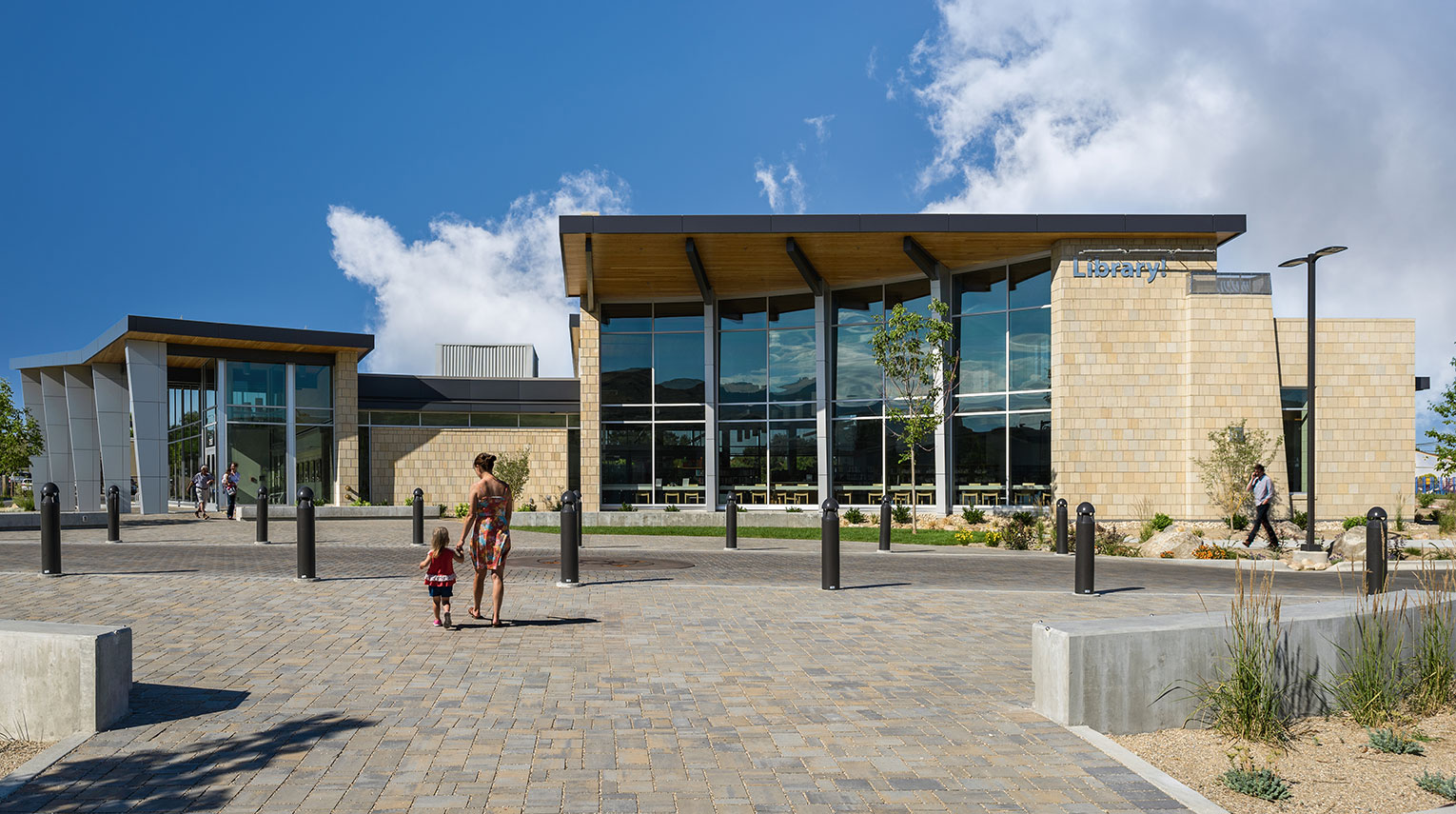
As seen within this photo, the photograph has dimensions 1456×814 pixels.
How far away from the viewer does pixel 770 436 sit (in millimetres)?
30438

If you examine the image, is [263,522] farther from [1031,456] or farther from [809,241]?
[1031,456]

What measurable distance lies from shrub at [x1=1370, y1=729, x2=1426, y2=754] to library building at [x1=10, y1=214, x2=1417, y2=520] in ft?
62.8

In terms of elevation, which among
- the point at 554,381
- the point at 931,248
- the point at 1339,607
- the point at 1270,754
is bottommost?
the point at 1270,754

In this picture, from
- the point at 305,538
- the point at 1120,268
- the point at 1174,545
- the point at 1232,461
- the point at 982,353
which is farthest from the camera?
the point at 982,353

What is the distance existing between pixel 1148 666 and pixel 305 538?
32.4 ft

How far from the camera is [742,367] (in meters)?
31.0

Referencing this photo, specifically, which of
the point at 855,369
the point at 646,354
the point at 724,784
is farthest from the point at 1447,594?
the point at 646,354

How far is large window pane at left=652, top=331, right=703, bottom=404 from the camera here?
31.2m

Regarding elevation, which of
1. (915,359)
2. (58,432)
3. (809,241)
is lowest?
(58,432)

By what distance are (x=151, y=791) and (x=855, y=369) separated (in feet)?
86.0

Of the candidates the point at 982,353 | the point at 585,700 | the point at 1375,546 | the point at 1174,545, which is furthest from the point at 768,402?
the point at 585,700

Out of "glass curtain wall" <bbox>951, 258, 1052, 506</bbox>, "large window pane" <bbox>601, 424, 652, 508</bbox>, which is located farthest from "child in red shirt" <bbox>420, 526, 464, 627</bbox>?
"large window pane" <bbox>601, 424, 652, 508</bbox>

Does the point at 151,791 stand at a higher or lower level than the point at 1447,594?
lower

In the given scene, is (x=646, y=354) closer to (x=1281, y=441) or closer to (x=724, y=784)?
(x=1281, y=441)
